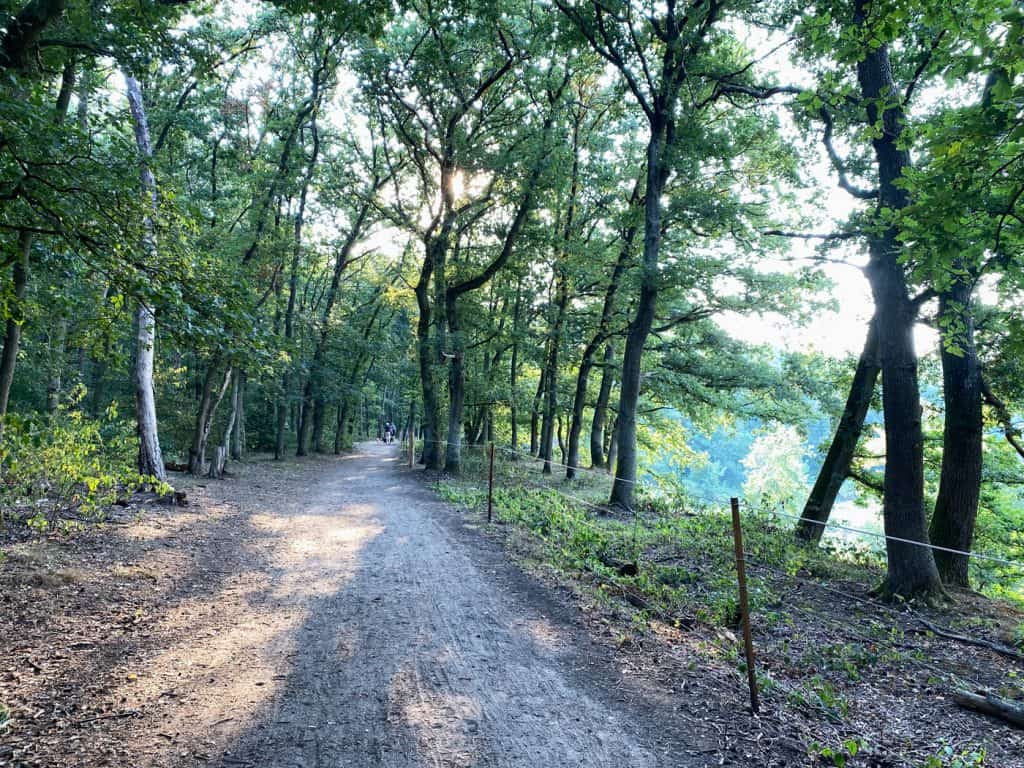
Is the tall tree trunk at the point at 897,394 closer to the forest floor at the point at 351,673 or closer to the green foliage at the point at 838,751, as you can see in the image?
the forest floor at the point at 351,673

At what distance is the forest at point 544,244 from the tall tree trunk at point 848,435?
0.22 ft

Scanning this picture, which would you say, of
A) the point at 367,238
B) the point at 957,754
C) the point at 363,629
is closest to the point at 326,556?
the point at 363,629

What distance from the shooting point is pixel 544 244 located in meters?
16.6

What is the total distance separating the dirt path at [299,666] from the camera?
10.1 feet

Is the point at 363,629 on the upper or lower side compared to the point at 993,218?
lower

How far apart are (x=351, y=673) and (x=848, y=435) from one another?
32.8 ft

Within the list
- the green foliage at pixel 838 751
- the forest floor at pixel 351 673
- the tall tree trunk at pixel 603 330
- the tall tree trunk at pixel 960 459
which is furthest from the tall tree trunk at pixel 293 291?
the green foliage at pixel 838 751

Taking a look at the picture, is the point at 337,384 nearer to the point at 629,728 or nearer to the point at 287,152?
the point at 287,152

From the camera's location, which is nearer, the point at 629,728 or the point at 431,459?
the point at 629,728

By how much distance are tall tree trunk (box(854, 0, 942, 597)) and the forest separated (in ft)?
0.13

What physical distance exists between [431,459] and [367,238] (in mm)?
12168

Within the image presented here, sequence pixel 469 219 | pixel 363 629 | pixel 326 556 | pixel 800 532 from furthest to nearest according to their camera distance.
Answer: pixel 469 219 < pixel 800 532 < pixel 326 556 < pixel 363 629

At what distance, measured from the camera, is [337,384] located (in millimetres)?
24531

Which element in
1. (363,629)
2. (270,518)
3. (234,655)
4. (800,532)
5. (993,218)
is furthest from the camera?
(800,532)
